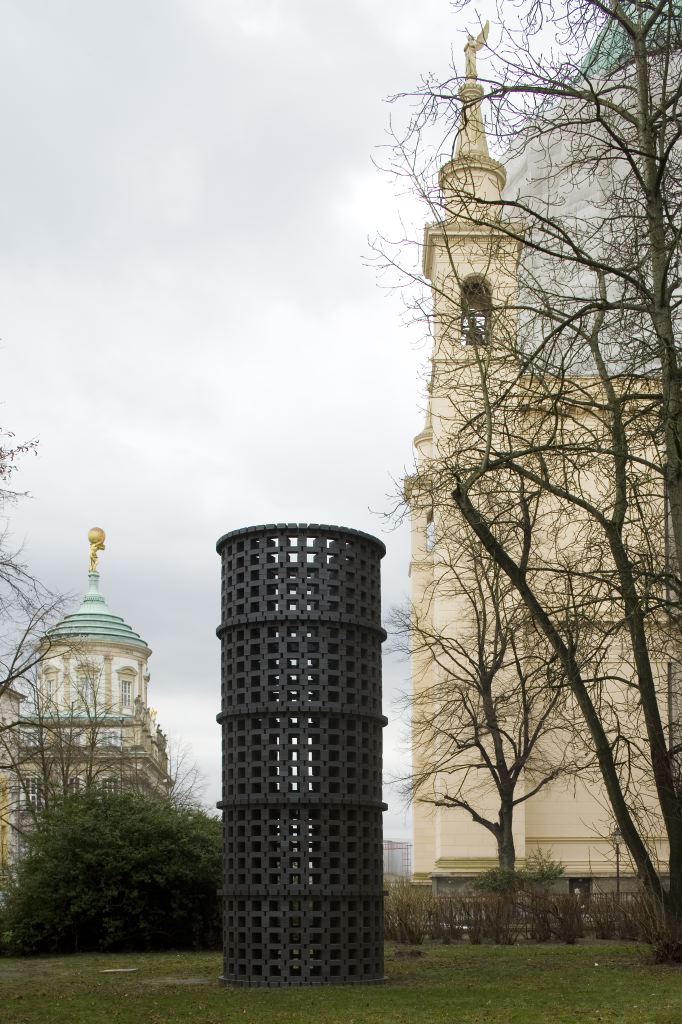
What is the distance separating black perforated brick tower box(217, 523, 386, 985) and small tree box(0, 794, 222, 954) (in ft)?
19.6

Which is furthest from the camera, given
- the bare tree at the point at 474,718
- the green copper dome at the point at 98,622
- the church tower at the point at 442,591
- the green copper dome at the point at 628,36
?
the green copper dome at the point at 98,622

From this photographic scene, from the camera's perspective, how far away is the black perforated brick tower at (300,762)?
14.0 meters

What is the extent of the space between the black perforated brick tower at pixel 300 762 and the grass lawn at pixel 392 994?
0.64 meters

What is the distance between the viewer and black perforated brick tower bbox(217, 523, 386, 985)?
45.8ft

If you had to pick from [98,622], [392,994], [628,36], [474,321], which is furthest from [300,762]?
[98,622]

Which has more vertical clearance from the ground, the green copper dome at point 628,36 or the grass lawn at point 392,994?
the green copper dome at point 628,36

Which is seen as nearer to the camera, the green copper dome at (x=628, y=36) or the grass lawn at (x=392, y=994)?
the grass lawn at (x=392, y=994)

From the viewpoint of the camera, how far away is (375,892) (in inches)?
571

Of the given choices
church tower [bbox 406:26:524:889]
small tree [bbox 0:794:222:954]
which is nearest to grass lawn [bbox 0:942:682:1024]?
small tree [bbox 0:794:222:954]

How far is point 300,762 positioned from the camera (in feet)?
46.7

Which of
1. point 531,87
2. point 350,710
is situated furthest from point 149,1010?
point 531,87

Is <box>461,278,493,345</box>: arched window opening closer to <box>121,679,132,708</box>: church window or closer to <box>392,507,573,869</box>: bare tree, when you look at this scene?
<box>392,507,573,869</box>: bare tree

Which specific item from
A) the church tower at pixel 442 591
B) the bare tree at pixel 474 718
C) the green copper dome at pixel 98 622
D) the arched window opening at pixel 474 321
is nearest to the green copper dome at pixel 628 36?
the arched window opening at pixel 474 321

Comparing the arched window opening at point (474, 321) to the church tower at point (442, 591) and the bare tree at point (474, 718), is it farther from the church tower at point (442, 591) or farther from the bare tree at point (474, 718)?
the bare tree at point (474, 718)
